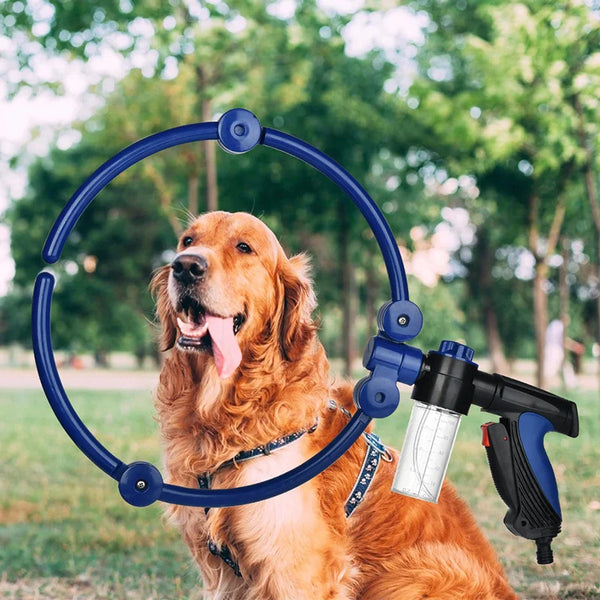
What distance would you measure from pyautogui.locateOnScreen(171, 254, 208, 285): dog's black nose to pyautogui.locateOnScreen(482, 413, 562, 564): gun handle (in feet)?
2.93

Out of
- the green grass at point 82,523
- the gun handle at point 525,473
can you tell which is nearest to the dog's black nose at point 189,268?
the gun handle at point 525,473

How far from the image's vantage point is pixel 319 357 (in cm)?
224

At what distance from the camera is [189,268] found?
191 cm

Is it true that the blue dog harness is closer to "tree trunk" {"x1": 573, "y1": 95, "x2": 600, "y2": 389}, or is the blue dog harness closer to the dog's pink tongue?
the dog's pink tongue

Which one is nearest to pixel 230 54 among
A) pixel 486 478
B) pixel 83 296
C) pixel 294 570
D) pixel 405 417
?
pixel 405 417

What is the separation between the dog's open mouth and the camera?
2.01 m

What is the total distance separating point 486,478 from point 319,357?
392cm

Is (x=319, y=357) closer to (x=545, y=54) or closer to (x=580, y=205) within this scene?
(x=545, y=54)

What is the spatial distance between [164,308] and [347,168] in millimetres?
11578

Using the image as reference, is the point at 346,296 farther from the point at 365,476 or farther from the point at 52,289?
the point at 52,289

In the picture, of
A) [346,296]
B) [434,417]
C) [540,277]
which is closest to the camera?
[434,417]

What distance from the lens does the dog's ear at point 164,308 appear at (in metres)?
2.16

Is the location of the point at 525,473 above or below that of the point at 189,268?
below

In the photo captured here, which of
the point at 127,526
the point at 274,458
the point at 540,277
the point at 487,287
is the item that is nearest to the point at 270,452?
the point at 274,458
